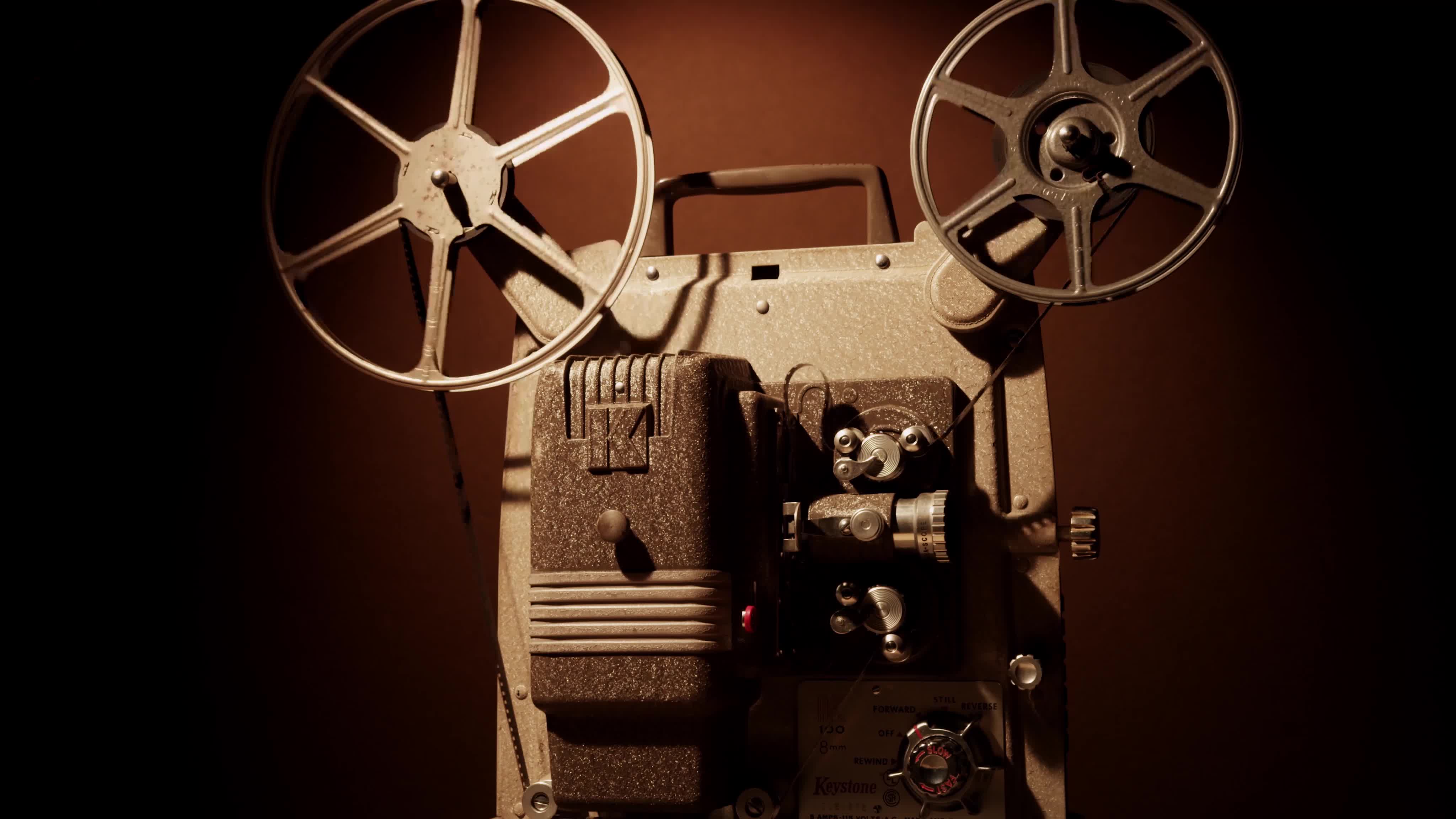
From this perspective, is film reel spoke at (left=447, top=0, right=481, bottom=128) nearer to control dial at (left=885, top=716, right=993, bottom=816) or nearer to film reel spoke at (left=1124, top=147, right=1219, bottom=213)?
film reel spoke at (left=1124, top=147, right=1219, bottom=213)

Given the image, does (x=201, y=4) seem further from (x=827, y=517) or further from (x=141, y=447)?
(x=827, y=517)

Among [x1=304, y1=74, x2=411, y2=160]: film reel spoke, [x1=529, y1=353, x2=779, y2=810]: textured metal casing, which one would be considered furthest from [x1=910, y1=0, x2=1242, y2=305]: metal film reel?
[x1=304, y1=74, x2=411, y2=160]: film reel spoke

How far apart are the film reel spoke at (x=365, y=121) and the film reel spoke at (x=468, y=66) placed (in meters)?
0.10

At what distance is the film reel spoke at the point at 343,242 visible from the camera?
89.9 inches

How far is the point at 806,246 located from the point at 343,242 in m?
1.15

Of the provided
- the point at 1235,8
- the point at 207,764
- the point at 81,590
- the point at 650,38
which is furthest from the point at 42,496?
the point at 1235,8

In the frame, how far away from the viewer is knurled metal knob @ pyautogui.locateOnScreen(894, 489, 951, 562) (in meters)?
2.01

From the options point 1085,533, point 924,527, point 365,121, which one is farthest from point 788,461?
point 365,121

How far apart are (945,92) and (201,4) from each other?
2.14 meters

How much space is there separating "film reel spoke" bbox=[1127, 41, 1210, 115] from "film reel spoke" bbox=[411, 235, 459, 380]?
116 centimetres

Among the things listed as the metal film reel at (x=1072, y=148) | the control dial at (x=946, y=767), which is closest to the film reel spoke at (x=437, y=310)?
the metal film reel at (x=1072, y=148)

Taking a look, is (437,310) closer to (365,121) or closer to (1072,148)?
(365,121)

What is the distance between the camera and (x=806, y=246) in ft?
10.1

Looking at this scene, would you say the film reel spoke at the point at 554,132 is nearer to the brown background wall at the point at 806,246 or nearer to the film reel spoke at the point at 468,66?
the film reel spoke at the point at 468,66
